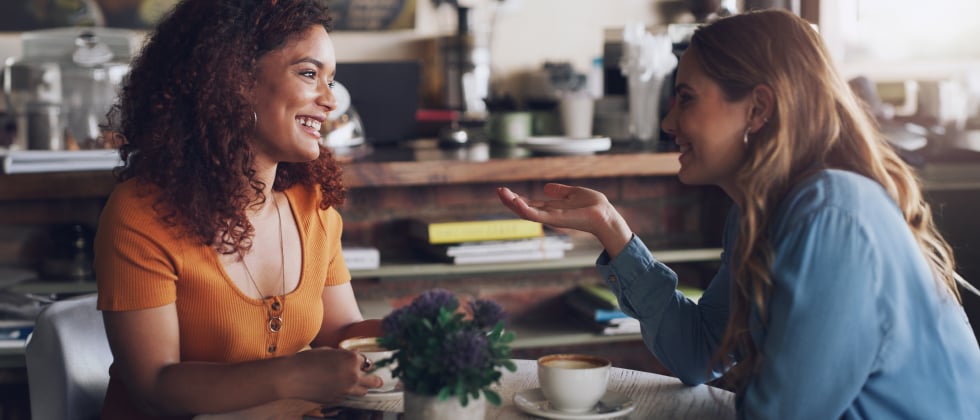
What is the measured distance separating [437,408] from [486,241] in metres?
1.59

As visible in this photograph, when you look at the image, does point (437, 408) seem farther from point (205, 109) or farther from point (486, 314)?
point (205, 109)

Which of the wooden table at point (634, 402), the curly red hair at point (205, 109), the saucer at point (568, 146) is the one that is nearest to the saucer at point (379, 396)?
the wooden table at point (634, 402)

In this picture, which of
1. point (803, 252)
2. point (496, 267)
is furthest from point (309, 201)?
point (496, 267)

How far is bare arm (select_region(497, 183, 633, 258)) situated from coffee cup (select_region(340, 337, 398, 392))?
281 mm

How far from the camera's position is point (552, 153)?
2.75 meters

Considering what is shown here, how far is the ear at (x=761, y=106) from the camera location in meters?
1.27

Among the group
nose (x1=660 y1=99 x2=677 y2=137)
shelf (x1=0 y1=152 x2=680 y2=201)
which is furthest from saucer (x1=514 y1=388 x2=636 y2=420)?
shelf (x1=0 y1=152 x2=680 y2=201)

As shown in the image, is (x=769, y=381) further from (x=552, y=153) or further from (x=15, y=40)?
(x=15, y=40)

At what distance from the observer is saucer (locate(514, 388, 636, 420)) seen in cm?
123

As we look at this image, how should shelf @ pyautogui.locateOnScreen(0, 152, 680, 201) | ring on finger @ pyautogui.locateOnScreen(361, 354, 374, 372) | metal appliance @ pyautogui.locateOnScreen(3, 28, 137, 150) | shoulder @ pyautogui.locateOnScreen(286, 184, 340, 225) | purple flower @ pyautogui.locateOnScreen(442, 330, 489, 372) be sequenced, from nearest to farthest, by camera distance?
purple flower @ pyautogui.locateOnScreen(442, 330, 489, 372), ring on finger @ pyautogui.locateOnScreen(361, 354, 374, 372), shoulder @ pyautogui.locateOnScreen(286, 184, 340, 225), shelf @ pyautogui.locateOnScreen(0, 152, 680, 201), metal appliance @ pyautogui.locateOnScreen(3, 28, 137, 150)

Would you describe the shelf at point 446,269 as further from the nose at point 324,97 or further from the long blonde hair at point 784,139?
the long blonde hair at point 784,139

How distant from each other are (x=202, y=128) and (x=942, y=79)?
4.13 m

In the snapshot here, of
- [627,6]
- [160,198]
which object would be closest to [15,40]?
[627,6]

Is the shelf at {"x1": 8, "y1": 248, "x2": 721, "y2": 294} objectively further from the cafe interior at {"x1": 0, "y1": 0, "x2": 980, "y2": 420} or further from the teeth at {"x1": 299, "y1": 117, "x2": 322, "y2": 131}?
the teeth at {"x1": 299, "y1": 117, "x2": 322, "y2": 131}
